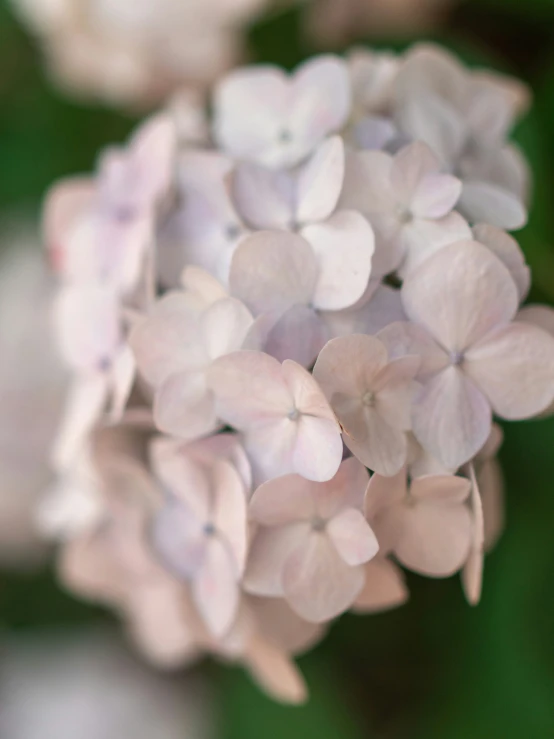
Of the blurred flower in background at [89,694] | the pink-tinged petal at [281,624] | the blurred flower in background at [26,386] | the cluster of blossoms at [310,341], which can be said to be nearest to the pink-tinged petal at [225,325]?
the cluster of blossoms at [310,341]

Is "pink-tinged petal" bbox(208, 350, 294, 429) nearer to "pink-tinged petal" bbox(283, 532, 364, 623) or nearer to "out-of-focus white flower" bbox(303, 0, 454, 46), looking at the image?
"pink-tinged petal" bbox(283, 532, 364, 623)

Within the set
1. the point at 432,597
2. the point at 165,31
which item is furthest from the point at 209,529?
the point at 165,31

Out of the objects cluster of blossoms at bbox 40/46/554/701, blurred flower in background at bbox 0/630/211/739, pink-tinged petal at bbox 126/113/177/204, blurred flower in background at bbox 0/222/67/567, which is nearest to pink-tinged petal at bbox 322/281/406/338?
cluster of blossoms at bbox 40/46/554/701

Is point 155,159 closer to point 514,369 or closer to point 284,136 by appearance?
point 284,136

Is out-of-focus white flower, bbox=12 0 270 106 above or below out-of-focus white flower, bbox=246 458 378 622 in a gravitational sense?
above

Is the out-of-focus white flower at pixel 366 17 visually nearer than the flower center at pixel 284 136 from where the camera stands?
No

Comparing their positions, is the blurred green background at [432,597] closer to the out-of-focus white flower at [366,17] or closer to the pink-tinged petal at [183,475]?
the out-of-focus white flower at [366,17]

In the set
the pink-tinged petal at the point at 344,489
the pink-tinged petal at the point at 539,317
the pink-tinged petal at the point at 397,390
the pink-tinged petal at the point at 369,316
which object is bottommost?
the pink-tinged petal at the point at 344,489
